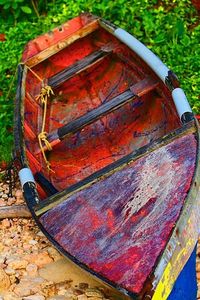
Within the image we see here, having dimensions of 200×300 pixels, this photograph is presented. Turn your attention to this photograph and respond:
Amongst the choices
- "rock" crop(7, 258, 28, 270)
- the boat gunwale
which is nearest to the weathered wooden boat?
the boat gunwale

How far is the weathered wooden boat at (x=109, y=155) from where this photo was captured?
11.6 ft

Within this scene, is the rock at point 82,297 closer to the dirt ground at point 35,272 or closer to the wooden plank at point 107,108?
the dirt ground at point 35,272

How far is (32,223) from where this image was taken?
4914 millimetres

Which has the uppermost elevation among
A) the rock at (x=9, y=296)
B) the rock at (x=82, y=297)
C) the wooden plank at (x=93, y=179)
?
the wooden plank at (x=93, y=179)

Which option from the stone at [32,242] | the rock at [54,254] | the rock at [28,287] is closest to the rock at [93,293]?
the rock at [28,287]

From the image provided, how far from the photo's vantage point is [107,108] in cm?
497

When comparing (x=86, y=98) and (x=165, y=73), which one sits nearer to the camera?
(x=165, y=73)

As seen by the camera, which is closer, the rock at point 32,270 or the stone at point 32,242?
the rock at point 32,270

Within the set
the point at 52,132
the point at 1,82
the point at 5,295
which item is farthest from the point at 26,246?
the point at 1,82

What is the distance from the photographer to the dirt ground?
4211 mm

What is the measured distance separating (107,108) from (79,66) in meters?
0.77

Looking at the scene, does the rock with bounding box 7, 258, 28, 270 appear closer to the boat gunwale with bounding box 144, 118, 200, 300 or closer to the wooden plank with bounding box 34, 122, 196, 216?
the wooden plank with bounding box 34, 122, 196, 216

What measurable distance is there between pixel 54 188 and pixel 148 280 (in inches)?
54.6

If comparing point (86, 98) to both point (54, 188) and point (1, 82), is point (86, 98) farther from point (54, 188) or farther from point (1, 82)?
point (54, 188)
